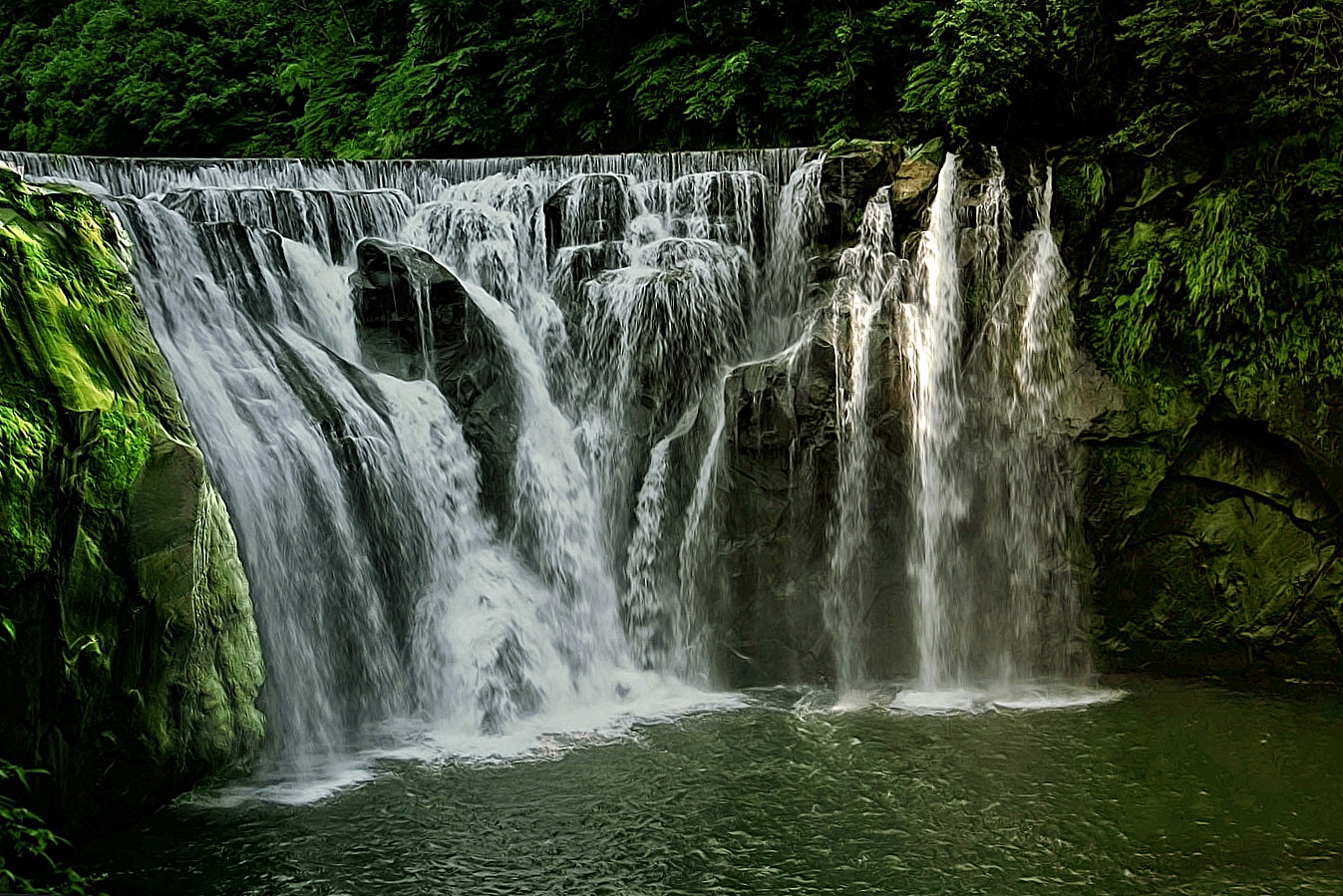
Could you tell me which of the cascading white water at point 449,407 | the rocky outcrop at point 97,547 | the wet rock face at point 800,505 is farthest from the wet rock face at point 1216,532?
the rocky outcrop at point 97,547

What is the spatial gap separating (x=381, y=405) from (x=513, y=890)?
4.21m

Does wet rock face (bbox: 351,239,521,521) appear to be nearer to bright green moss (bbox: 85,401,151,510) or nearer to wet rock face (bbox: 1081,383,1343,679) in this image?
bright green moss (bbox: 85,401,151,510)

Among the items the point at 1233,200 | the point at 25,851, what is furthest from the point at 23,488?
the point at 1233,200

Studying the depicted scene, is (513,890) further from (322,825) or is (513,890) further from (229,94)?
(229,94)

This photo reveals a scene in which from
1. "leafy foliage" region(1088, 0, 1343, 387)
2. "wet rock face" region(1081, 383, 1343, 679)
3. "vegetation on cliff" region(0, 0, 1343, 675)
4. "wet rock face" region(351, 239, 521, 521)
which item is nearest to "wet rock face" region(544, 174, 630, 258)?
"wet rock face" region(351, 239, 521, 521)

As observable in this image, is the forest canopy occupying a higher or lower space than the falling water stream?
higher

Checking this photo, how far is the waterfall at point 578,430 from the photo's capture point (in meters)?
7.75

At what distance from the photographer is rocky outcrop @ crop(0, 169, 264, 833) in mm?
5445

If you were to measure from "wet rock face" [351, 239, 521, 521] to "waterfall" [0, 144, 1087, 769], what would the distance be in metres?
0.02

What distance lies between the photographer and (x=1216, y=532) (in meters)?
8.70

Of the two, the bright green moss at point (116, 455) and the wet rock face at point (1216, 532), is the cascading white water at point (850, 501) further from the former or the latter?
the bright green moss at point (116, 455)

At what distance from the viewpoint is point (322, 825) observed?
6094 millimetres

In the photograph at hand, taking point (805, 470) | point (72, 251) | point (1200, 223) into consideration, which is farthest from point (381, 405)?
point (1200, 223)

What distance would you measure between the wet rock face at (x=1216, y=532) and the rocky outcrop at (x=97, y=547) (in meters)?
6.48
